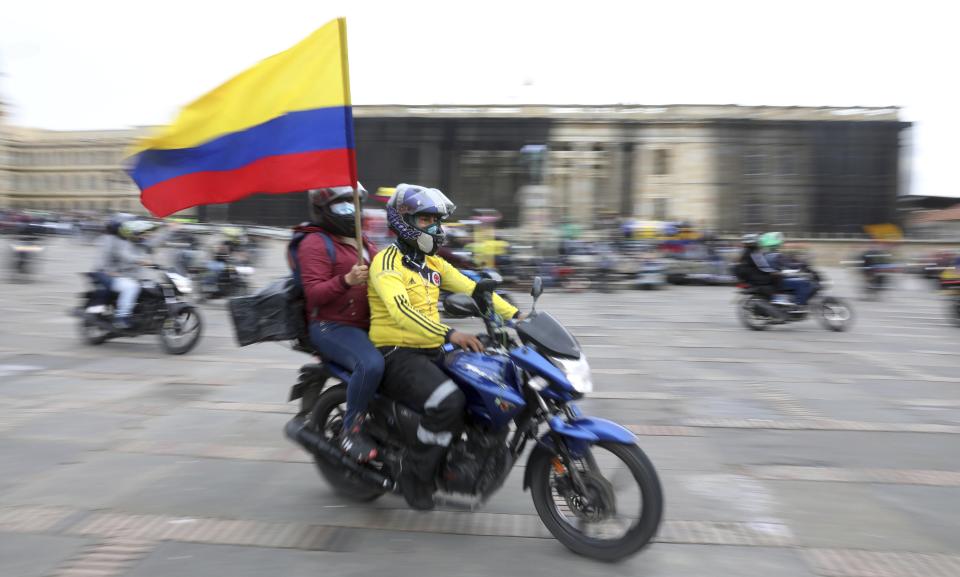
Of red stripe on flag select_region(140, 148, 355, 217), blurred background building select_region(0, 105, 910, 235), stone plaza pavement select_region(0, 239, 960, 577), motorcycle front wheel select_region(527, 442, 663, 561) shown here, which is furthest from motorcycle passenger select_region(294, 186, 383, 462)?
blurred background building select_region(0, 105, 910, 235)

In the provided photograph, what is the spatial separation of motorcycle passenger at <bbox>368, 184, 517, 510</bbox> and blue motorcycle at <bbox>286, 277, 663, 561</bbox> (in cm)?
8

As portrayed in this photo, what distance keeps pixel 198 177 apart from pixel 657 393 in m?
4.49

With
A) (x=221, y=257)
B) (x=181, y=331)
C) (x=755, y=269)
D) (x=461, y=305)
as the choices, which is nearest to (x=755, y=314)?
(x=755, y=269)

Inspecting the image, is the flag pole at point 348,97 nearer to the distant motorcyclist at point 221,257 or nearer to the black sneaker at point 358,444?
the black sneaker at point 358,444

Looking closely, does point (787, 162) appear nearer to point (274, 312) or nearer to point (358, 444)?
point (274, 312)

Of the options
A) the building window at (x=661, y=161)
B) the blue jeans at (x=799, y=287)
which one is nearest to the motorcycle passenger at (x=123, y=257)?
the blue jeans at (x=799, y=287)

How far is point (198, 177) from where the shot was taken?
372 cm

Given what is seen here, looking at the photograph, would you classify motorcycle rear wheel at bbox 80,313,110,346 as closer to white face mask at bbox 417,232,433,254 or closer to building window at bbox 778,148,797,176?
white face mask at bbox 417,232,433,254

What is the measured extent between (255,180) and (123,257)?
632cm

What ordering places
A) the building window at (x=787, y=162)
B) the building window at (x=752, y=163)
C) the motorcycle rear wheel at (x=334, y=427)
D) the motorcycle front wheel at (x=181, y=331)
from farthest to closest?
1. the building window at (x=787, y=162)
2. the building window at (x=752, y=163)
3. the motorcycle front wheel at (x=181, y=331)
4. the motorcycle rear wheel at (x=334, y=427)

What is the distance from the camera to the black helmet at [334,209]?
383 cm

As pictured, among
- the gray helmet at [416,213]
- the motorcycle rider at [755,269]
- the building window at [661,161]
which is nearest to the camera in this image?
the gray helmet at [416,213]

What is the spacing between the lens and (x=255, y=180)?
371 centimetres

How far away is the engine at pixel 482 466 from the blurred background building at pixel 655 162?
40349 mm
